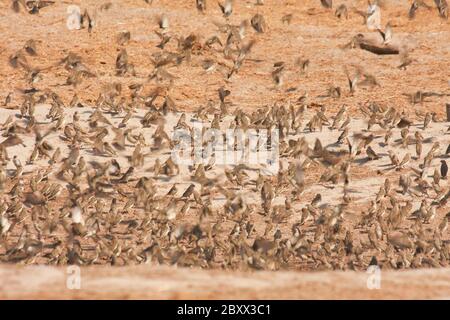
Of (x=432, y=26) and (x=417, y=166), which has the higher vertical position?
(x=432, y=26)

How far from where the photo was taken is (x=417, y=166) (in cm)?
1234

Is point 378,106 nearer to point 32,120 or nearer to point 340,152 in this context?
point 340,152

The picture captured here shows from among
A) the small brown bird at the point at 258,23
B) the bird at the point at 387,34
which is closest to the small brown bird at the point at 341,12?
the bird at the point at 387,34

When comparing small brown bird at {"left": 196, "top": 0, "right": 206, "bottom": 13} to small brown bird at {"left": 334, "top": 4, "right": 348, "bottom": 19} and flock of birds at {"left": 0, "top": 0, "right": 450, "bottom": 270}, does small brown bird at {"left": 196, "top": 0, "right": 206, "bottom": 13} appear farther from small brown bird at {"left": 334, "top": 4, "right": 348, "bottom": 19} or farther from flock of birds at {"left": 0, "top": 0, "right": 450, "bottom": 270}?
flock of birds at {"left": 0, "top": 0, "right": 450, "bottom": 270}

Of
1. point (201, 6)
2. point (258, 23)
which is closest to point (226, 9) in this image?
point (201, 6)

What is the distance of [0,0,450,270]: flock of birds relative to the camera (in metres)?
9.97

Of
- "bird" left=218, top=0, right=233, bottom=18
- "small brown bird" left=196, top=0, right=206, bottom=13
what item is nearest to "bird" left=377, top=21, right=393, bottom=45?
"bird" left=218, top=0, right=233, bottom=18

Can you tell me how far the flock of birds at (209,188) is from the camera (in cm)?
997

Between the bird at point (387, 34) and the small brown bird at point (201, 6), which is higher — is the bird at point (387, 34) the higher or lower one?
the lower one

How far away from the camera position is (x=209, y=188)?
11648 mm

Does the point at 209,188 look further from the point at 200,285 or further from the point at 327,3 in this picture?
the point at 327,3

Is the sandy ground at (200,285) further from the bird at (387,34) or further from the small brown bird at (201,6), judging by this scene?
the small brown bird at (201,6)

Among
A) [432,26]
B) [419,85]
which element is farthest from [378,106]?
[432,26]

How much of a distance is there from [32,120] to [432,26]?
637cm
